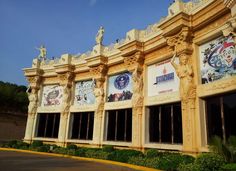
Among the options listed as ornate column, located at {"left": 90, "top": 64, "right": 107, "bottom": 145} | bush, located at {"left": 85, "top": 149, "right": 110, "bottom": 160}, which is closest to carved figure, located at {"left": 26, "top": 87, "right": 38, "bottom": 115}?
ornate column, located at {"left": 90, "top": 64, "right": 107, "bottom": 145}

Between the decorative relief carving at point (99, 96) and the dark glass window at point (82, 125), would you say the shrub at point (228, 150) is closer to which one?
the decorative relief carving at point (99, 96)

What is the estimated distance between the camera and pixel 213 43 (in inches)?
607

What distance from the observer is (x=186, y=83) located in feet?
52.5

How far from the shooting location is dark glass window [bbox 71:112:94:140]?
82.0 ft

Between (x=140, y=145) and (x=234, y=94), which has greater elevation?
(x=234, y=94)

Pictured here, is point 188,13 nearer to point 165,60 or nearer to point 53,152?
point 165,60

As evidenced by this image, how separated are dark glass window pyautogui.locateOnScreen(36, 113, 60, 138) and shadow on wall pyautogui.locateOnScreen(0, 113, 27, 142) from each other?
13.1 meters

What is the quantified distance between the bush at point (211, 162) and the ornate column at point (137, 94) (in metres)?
8.44

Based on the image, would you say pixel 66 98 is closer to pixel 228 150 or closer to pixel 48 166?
pixel 48 166

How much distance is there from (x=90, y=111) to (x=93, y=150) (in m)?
5.37

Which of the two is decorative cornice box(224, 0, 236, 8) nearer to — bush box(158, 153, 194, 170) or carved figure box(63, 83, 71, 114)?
bush box(158, 153, 194, 170)

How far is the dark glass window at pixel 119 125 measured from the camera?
69.6ft

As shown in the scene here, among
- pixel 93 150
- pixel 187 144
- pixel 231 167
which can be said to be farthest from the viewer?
pixel 93 150

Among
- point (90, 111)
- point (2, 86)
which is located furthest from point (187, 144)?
point (2, 86)
